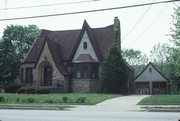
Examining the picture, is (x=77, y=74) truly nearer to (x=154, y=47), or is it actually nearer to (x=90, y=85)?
(x=90, y=85)

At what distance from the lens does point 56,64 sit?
39562 mm

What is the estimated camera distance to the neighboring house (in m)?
49.3

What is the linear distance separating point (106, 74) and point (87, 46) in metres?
6.13

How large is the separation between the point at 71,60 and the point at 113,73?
7701 millimetres

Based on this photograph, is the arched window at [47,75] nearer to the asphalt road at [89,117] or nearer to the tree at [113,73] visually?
the tree at [113,73]

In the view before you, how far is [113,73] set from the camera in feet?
120

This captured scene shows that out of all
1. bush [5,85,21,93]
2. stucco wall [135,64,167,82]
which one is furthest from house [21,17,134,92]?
stucco wall [135,64,167,82]

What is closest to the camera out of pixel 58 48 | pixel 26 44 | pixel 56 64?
pixel 56 64

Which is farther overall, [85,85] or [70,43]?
[70,43]

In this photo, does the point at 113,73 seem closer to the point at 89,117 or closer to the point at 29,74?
the point at 29,74

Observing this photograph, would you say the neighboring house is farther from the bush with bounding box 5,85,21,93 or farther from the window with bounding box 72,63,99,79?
the bush with bounding box 5,85,21,93

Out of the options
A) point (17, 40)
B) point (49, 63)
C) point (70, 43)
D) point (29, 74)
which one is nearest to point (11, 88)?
point (29, 74)

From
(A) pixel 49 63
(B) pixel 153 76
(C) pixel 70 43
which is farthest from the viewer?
(B) pixel 153 76

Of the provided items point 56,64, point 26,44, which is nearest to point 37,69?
point 56,64
